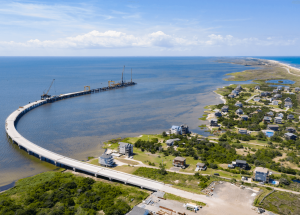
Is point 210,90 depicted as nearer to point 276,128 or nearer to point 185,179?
point 276,128

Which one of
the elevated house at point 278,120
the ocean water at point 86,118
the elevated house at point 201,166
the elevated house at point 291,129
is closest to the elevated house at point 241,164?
the elevated house at point 201,166

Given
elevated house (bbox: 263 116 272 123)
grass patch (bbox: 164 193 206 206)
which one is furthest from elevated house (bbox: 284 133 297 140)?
grass patch (bbox: 164 193 206 206)

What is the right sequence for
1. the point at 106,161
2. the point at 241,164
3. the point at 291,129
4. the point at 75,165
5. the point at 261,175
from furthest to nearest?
1. the point at 291,129
2. the point at 106,161
3. the point at 75,165
4. the point at 241,164
5. the point at 261,175

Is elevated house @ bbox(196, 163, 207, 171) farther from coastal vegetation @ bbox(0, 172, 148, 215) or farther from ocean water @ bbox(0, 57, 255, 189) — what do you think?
ocean water @ bbox(0, 57, 255, 189)

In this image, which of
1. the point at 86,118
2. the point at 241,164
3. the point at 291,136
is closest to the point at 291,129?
the point at 291,136

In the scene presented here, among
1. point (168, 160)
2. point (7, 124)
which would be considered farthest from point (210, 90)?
point (7, 124)

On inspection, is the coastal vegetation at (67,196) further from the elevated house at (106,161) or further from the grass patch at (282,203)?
the grass patch at (282,203)

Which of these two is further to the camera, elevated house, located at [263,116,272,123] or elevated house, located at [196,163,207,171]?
elevated house, located at [263,116,272,123]

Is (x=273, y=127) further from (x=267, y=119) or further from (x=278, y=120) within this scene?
(x=278, y=120)
